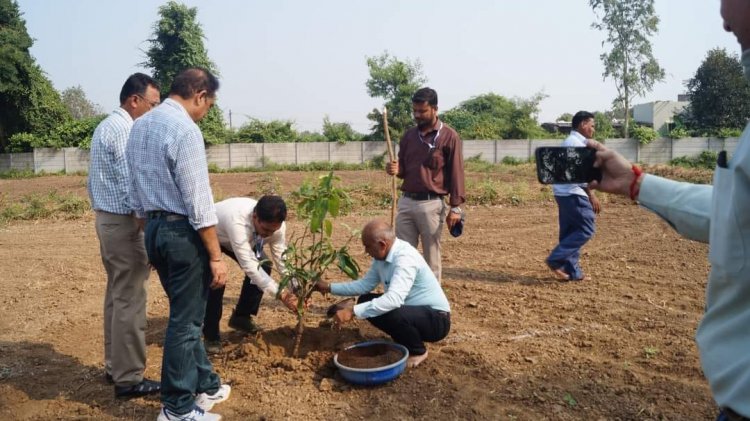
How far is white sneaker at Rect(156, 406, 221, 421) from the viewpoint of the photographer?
3260 millimetres

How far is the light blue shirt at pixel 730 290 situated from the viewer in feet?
4.39

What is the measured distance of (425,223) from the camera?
536 cm

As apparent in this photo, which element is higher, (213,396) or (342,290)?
(342,290)

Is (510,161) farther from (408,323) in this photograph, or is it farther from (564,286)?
(408,323)

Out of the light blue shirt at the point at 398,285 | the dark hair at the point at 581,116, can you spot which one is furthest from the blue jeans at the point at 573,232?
the light blue shirt at the point at 398,285

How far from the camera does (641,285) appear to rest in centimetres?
614

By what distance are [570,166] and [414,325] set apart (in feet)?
6.93

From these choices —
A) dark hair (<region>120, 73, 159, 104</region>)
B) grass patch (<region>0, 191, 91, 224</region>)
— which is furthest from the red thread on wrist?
grass patch (<region>0, 191, 91, 224</region>)

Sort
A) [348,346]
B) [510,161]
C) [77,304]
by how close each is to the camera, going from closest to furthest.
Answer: [348,346]
[77,304]
[510,161]

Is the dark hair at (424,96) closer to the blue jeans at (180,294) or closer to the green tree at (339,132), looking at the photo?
the blue jeans at (180,294)

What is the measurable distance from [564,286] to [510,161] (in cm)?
2367

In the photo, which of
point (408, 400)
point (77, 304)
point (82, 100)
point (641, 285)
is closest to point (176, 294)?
point (408, 400)

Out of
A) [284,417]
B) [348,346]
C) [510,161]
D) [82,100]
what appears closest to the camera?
[284,417]

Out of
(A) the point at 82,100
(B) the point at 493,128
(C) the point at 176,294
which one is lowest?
(C) the point at 176,294
